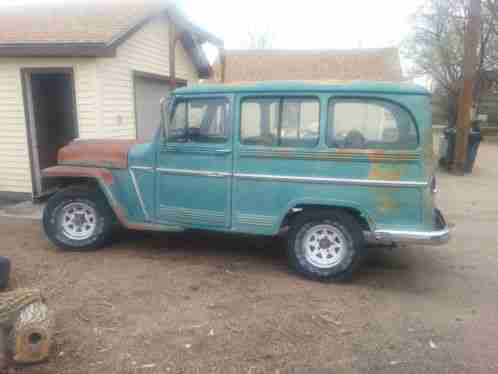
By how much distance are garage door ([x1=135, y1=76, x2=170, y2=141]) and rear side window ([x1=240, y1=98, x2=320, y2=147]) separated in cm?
449

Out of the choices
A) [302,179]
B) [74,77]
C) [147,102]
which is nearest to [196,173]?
[302,179]

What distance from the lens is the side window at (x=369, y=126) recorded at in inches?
171

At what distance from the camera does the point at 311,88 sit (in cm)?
454

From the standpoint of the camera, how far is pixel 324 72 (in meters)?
24.3

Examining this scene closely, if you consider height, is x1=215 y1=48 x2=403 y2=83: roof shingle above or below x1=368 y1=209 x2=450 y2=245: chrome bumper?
above

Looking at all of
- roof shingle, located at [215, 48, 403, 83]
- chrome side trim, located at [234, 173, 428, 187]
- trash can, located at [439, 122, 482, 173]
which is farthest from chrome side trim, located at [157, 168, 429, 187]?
roof shingle, located at [215, 48, 403, 83]

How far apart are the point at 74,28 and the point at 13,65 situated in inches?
50.3

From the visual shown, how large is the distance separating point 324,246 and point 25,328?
9.65 feet

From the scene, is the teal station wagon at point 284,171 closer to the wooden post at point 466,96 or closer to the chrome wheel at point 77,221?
the chrome wheel at point 77,221

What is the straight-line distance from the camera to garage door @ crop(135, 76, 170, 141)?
916 cm

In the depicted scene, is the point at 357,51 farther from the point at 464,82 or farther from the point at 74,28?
the point at 74,28

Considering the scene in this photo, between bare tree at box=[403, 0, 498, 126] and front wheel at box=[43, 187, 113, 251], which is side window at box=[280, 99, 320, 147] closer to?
front wheel at box=[43, 187, 113, 251]

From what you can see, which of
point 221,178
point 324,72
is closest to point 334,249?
point 221,178

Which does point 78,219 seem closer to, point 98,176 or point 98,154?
point 98,176
